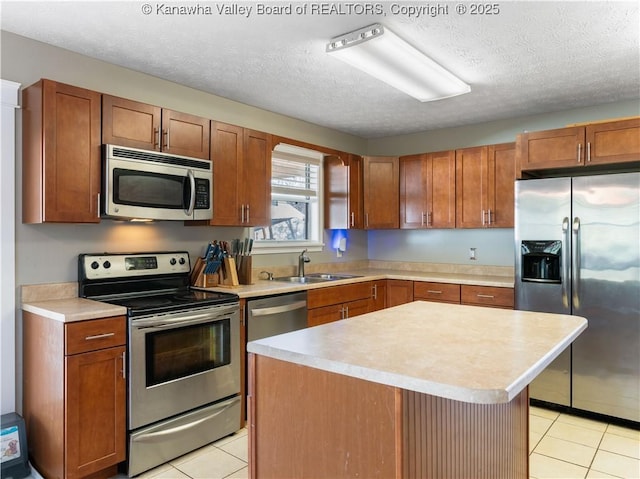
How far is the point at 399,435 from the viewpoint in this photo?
4.14 feet

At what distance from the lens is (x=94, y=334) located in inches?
91.4

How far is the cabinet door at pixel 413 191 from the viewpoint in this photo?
4734mm

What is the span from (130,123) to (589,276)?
3373 millimetres

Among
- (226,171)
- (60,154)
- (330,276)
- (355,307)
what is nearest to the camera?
(60,154)

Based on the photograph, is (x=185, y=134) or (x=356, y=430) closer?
(x=356, y=430)

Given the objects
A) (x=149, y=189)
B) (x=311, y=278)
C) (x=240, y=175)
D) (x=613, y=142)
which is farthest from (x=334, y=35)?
(x=311, y=278)

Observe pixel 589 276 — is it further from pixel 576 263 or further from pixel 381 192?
pixel 381 192

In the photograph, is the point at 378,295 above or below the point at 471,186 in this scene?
below

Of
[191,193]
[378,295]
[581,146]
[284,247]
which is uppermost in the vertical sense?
[581,146]

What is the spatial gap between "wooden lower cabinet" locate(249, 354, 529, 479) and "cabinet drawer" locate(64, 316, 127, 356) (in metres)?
1.13

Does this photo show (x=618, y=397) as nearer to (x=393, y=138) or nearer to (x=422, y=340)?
(x=422, y=340)

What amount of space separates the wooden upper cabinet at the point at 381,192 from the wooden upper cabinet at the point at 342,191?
99mm

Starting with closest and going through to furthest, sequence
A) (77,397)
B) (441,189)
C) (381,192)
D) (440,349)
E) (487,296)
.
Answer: (440,349) < (77,397) < (487,296) < (441,189) < (381,192)

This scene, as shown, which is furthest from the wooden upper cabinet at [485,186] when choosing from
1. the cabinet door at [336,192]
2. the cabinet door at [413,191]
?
the cabinet door at [336,192]
